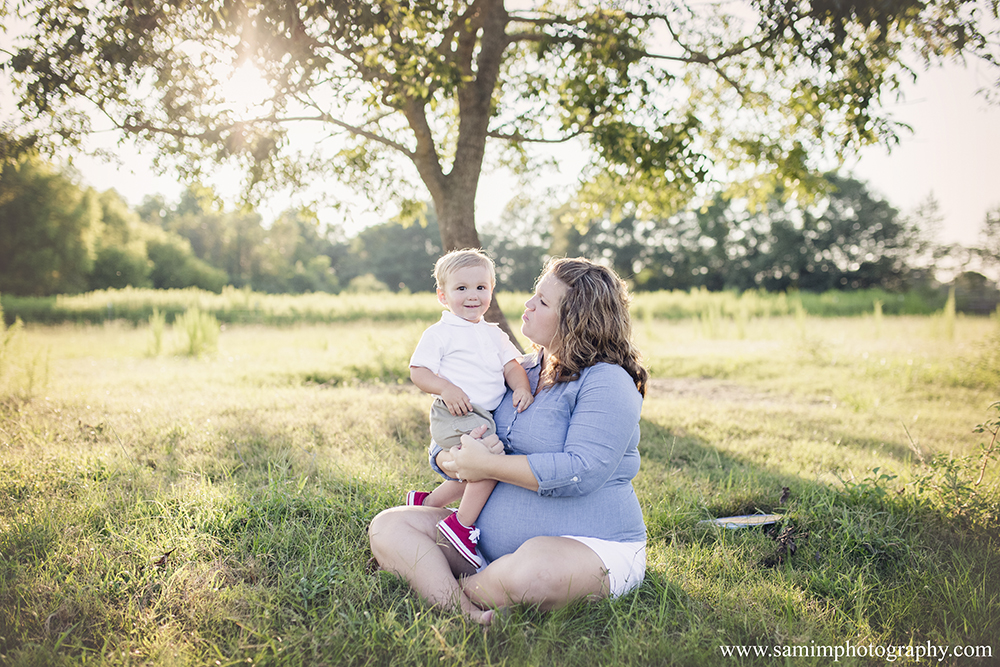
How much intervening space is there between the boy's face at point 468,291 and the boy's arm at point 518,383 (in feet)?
1.01

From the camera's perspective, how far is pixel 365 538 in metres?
2.83

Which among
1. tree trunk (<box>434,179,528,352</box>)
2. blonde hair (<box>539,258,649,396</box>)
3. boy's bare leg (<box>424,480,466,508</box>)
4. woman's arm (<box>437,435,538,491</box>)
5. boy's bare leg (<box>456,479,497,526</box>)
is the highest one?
tree trunk (<box>434,179,528,352</box>)

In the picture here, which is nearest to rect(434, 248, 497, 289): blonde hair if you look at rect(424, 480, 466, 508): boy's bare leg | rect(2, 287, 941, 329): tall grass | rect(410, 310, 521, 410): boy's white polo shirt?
rect(410, 310, 521, 410): boy's white polo shirt

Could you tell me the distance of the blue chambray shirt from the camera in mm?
1988

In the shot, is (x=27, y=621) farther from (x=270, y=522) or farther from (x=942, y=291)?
(x=942, y=291)

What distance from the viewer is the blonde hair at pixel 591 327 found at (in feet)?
7.01

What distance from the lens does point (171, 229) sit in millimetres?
47531

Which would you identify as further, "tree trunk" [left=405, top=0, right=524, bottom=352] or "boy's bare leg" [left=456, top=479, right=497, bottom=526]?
"tree trunk" [left=405, top=0, right=524, bottom=352]

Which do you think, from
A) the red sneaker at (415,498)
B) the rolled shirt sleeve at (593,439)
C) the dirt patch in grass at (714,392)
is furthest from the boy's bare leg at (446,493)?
the dirt patch in grass at (714,392)

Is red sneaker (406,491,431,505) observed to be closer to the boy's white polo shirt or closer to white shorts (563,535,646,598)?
the boy's white polo shirt

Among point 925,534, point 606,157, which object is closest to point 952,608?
point 925,534

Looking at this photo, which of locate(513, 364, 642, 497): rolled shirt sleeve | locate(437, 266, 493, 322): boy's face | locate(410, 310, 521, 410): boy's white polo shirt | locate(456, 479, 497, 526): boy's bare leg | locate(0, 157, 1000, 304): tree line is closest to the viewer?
locate(513, 364, 642, 497): rolled shirt sleeve

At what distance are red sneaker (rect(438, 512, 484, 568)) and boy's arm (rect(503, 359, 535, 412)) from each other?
1.71 feet

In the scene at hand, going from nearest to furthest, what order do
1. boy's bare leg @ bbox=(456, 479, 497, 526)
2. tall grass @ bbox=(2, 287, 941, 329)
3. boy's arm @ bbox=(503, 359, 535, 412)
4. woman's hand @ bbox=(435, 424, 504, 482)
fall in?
woman's hand @ bbox=(435, 424, 504, 482)
boy's bare leg @ bbox=(456, 479, 497, 526)
boy's arm @ bbox=(503, 359, 535, 412)
tall grass @ bbox=(2, 287, 941, 329)
